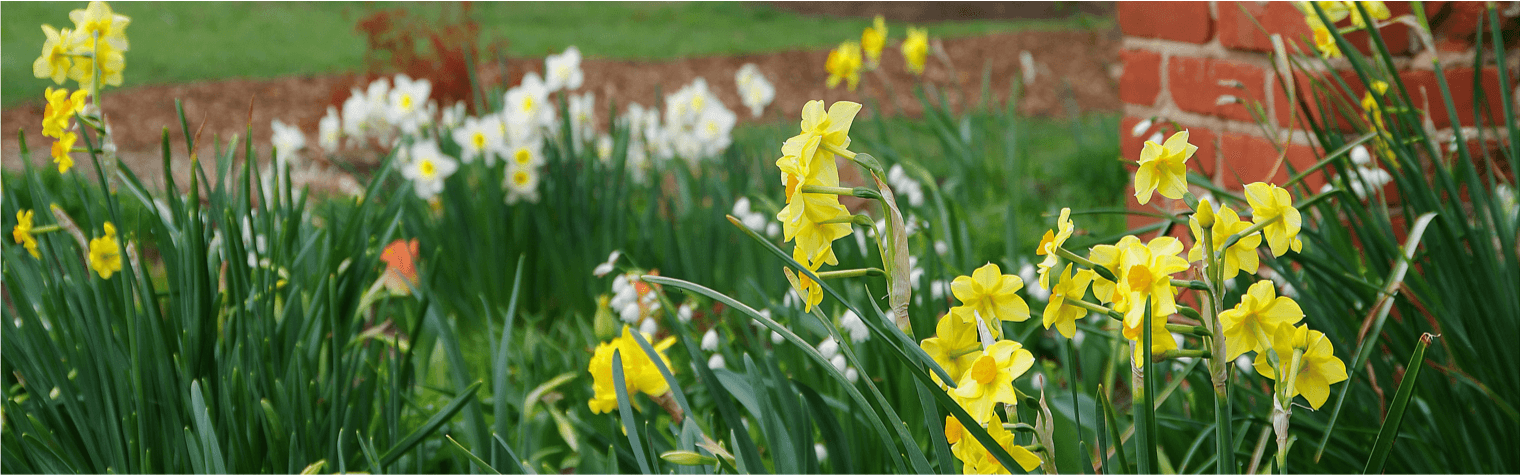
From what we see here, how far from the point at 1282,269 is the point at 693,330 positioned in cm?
76

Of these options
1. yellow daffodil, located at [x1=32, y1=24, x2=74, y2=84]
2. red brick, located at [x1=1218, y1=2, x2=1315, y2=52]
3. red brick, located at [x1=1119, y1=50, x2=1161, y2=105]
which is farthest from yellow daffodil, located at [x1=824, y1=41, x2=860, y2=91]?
yellow daffodil, located at [x1=32, y1=24, x2=74, y2=84]

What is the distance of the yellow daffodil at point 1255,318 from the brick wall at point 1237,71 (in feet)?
2.49

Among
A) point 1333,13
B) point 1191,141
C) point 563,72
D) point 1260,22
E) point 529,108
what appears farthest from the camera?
point 563,72

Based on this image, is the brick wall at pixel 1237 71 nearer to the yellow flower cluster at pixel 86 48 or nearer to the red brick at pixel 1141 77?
the red brick at pixel 1141 77

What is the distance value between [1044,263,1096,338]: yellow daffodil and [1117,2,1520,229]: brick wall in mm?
779

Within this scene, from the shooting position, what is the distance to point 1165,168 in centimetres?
56

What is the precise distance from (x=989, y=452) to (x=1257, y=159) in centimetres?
123

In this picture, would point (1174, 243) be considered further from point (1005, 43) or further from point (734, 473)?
point (1005, 43)

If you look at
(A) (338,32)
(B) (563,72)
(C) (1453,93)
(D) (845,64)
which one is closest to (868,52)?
(D) (845,64)

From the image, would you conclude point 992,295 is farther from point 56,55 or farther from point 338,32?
point 338,32

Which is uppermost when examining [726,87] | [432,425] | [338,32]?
[338,32]

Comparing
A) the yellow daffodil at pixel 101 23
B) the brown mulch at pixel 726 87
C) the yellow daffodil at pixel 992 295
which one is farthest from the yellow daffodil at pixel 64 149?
the brown mulch at pixel 726 87

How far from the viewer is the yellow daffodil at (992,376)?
1.72ft

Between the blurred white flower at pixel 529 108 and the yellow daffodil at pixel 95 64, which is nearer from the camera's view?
the yellow daffodil at pixel 95 64
